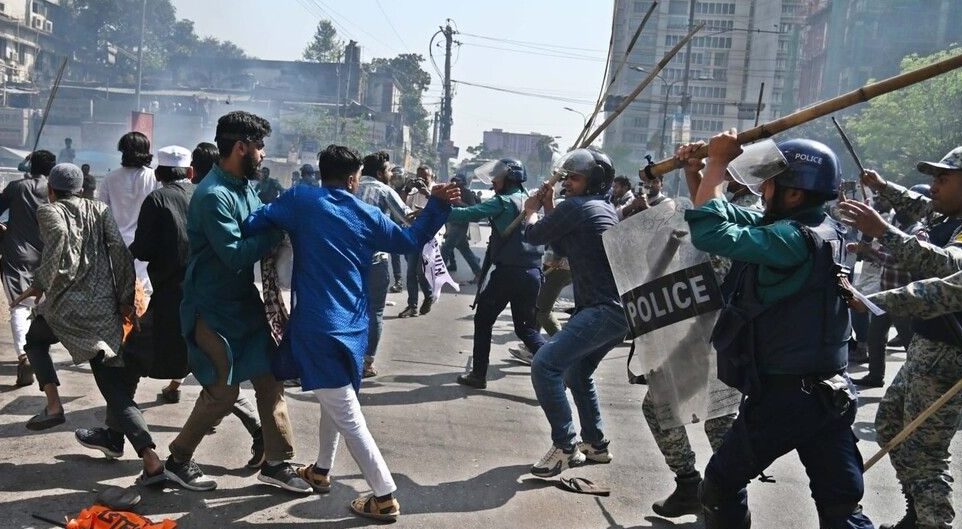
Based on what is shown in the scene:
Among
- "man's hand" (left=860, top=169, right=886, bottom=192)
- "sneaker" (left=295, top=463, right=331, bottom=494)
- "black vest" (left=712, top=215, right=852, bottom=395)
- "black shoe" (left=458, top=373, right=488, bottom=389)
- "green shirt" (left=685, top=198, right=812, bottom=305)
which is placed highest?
"man's hand" (left=860, top=169, right=886, bottom=192)

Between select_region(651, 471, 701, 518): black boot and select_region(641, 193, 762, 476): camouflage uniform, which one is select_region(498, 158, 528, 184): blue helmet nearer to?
select_region(641, 193, 762, 476): camouflage uniform

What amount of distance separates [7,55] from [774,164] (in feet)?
231

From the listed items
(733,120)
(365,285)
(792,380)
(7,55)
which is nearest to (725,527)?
(792,380)

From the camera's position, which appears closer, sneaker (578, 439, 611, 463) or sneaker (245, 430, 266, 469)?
sneaker (245, 430, 266, 469)

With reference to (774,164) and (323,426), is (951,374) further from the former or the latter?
(323,426)

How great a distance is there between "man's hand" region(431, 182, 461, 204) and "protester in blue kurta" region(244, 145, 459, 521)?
11 cm

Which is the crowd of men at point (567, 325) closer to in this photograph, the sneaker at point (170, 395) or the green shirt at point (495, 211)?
the sneaker at point (170, 395)

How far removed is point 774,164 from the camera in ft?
11.7

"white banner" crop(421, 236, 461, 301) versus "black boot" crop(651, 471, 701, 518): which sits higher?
"white banner" crop(421, 236, 461, 301)

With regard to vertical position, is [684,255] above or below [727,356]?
above

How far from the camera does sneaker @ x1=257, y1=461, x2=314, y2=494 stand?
195 inches

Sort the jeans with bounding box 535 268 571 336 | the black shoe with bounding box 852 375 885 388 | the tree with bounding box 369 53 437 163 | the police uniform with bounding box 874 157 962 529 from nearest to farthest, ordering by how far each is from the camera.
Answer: the police uniform with bounding box 874 157 962 529 < the black shoe with bounding box 852 375 885 388 < the jeans with bounding box 535 268 571 336 < the tree with bounding box 369 53 437 163

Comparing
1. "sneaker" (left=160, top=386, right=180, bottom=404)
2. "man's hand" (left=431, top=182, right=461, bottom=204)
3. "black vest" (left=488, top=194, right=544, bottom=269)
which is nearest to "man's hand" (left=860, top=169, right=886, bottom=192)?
"man's hand" (left=431, top=182, right=461, bottom=204)

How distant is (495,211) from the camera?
7.33 m
